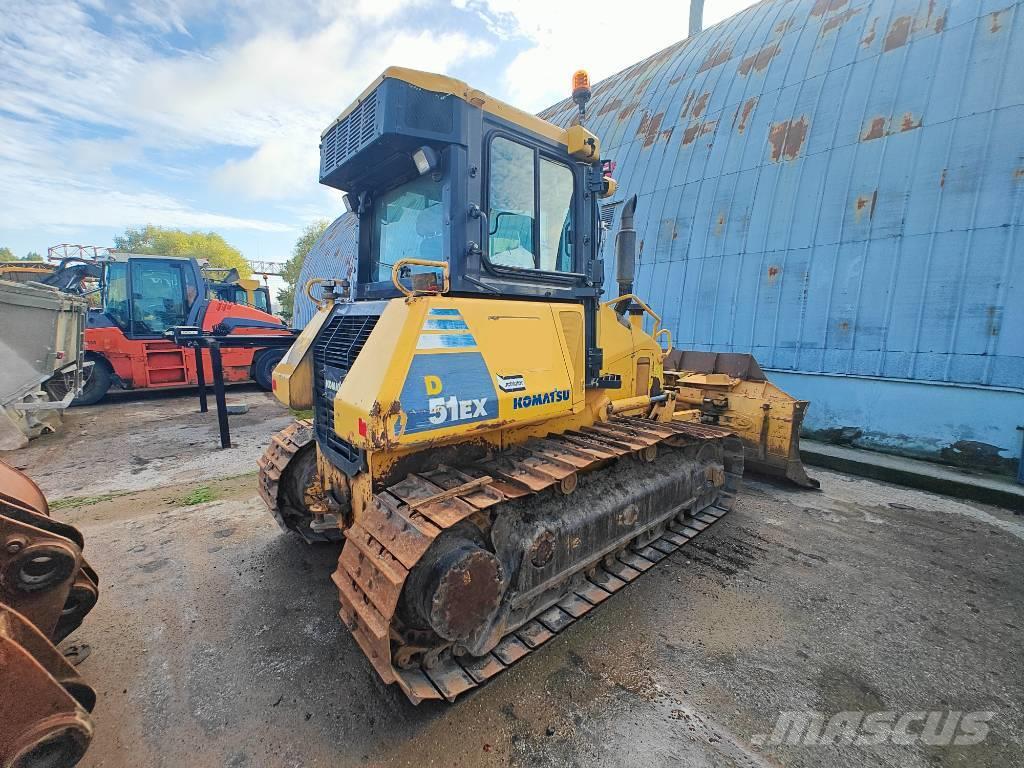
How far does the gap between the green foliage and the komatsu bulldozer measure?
70128mm

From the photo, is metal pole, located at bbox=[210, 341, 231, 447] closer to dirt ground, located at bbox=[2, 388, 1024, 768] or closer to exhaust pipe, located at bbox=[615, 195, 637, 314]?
dirt ground, located at bbox=[2, 388, 1024, 768]

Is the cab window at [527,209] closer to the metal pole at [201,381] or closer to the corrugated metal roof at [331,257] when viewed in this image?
the metal pole at [201,381]

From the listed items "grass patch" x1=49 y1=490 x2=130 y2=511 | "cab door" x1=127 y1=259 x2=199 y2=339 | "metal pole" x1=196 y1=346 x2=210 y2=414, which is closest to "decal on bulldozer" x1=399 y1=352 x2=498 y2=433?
"grass patch" x1=49 y1=490 x2=130 y2=511

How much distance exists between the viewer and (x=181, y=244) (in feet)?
217

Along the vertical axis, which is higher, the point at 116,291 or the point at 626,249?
the point at 626,249

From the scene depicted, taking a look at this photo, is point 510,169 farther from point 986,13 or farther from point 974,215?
point 986,13

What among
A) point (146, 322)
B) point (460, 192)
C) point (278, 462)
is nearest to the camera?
point (460, 192)

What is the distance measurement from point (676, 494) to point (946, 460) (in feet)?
15.9

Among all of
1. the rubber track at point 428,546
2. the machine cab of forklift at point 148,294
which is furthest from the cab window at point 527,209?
the machine cab of forklift at point 148,294

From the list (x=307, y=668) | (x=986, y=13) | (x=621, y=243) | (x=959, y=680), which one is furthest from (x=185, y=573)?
(x=986, y=13)

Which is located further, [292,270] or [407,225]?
[292,270]

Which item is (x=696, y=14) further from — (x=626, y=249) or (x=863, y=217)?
(x=626, y=249)

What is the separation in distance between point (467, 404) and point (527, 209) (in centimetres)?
151

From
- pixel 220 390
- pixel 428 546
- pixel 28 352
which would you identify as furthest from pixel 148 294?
pixel 428 546
